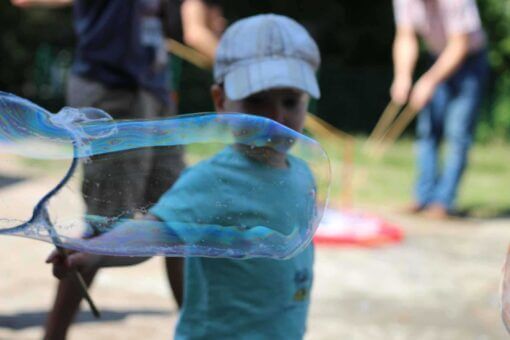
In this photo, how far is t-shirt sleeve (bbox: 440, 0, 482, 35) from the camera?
618 centimetres

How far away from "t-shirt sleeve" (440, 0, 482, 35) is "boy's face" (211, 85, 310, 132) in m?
4.18

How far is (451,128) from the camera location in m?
6.70

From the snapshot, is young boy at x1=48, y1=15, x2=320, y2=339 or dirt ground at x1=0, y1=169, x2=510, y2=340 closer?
young boy at x1=48, y1=15, x2=320, y2=339

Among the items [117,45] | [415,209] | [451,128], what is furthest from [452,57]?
[117,45]

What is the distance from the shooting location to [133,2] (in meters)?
3.52

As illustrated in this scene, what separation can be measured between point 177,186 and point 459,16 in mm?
4514

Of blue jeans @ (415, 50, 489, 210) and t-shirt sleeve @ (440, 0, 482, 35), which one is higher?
t-shirt sleeve @ (440, 0, 482, 35)

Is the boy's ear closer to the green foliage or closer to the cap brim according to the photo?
the cap brim

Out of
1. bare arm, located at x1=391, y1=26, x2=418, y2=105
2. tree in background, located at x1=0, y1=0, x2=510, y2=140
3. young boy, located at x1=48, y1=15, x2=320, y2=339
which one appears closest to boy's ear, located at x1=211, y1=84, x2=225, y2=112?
young boy, located at x1=48, y1=15, x2=320, y2=339

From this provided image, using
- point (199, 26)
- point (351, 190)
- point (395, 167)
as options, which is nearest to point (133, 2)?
point (199, 26)

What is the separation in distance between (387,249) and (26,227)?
149 inches

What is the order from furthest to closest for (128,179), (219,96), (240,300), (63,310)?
(63,310)
(219,96)
(240,300)
(128,179)

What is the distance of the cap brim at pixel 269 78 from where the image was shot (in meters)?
2.17

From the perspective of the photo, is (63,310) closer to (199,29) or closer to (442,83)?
(199,29)
